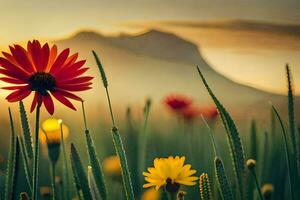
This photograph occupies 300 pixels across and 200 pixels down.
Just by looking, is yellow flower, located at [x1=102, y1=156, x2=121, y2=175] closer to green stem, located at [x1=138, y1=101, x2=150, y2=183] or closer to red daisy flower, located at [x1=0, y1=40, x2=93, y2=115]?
green stem, located at [x1=138, y1=101, x2=150, y2=183]

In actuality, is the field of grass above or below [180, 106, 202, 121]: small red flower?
below

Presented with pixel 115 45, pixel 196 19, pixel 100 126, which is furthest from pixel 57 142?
pixel 196 19

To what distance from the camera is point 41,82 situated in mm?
667

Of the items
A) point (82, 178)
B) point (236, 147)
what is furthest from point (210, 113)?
point (82, 178)

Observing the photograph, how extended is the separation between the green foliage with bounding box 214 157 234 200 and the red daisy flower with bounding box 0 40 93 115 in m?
0.20

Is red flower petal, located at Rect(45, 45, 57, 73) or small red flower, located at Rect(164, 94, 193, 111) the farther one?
small red flower, located at Rect(164, 94, 193, 111)

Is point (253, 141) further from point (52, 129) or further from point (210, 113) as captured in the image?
point (52, 129)

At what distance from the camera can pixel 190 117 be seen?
86cm

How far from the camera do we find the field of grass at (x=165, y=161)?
0.72m

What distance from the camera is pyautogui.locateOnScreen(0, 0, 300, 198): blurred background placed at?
0.79 meters

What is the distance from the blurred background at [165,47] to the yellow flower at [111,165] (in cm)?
1

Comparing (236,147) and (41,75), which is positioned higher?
(41,75)

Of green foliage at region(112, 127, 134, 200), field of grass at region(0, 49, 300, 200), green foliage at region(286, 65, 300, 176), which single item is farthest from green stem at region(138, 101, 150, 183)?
green foliage at region(286, 65, 300, 176)

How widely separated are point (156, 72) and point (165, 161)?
0.48ft
